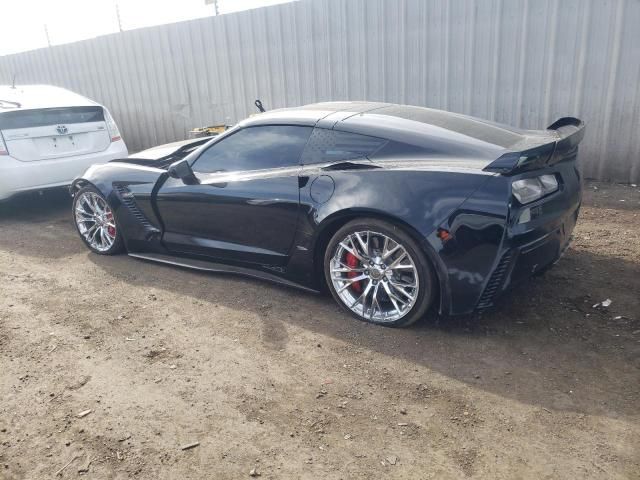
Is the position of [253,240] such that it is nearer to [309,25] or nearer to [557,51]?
[557,51]

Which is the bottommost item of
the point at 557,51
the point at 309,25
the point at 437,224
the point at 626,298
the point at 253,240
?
the point at 626,298

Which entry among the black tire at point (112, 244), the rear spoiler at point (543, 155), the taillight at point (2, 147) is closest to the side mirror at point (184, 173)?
the black tire at point (112, 244)

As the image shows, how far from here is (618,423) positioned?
8.17ft

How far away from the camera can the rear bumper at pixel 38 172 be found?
6.14 m

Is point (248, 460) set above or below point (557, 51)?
below

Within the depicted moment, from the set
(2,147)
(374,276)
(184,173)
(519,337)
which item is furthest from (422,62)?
(2,147)

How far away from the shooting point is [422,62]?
7141mm

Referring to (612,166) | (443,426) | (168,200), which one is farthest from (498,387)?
(612,166)

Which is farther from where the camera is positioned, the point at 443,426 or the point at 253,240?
the point at 253,240

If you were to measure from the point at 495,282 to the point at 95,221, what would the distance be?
12.7 ft

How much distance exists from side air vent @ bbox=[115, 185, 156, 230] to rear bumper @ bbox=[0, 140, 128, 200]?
2146 millimetres

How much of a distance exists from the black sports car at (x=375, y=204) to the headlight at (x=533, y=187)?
0.01 meters

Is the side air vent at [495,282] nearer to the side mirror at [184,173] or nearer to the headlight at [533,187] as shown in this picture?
the headlight at [533,187]

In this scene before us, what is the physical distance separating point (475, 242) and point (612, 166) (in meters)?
4.31
